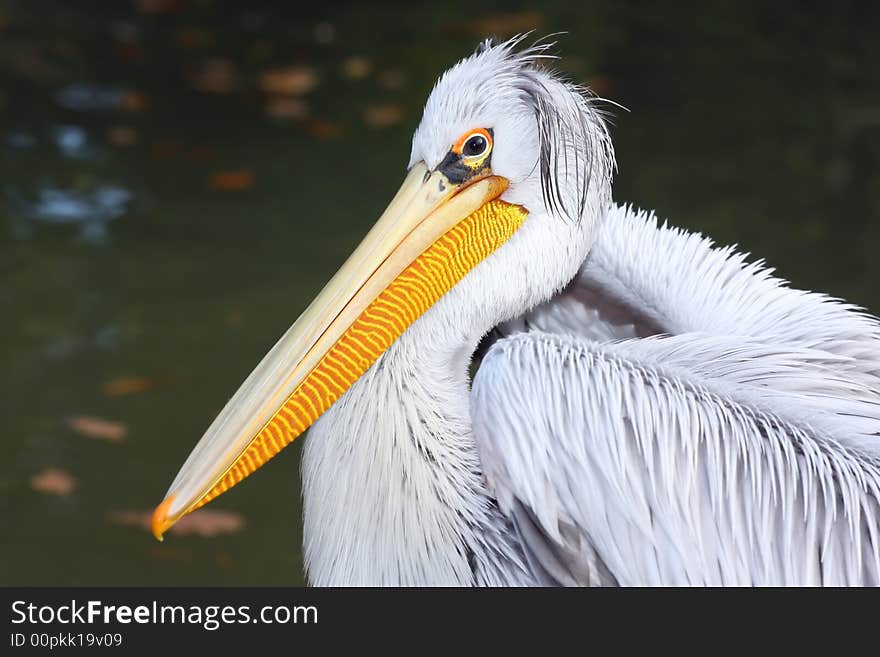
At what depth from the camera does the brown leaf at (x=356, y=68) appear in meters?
6.14

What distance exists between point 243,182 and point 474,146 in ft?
10.8

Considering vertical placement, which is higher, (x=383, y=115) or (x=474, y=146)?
(x=383, y=115)

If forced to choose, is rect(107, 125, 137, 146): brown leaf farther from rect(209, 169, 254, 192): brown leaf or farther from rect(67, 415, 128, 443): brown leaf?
rect(67, 415, 128, 443): brown leaf

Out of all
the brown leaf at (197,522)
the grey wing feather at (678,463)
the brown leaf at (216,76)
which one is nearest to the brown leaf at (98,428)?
the brown leaf at (197,522)

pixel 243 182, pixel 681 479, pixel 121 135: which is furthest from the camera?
pixel 121 135

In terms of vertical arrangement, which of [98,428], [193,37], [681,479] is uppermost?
[193,37]

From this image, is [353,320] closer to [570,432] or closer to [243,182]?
[570,432]

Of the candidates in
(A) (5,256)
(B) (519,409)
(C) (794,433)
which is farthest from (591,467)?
(A) (5,256)

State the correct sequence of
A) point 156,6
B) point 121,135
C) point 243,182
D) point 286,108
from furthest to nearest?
1. point 156,6
2. point 286,108
3. point 121,135
4. point 243,182

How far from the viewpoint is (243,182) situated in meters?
5.28

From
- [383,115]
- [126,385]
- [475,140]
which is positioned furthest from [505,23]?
[475,140]

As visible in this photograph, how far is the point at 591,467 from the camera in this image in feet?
6.48

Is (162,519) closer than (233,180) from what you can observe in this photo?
Yes

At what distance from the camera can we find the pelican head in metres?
2.08
